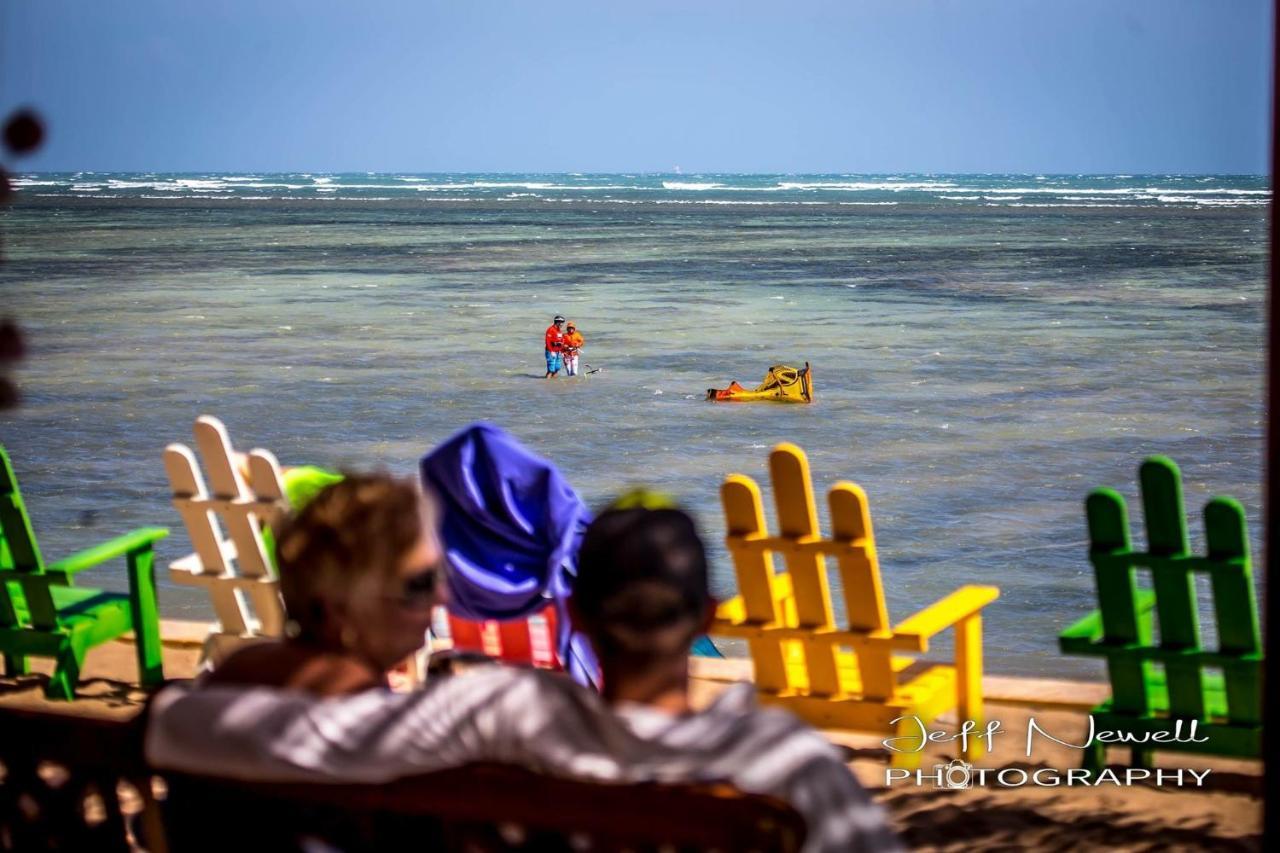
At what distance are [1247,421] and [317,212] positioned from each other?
199ft

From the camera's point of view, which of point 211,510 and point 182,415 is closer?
point 211,510

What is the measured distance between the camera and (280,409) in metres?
15.1

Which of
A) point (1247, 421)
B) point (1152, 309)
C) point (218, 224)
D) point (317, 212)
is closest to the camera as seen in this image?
point (1247, 421)

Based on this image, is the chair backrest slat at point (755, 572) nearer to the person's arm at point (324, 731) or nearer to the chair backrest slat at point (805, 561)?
the chair backrest slat at point (805, 561)

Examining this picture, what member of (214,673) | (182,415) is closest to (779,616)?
(214,673)

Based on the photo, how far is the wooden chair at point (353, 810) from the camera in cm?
199

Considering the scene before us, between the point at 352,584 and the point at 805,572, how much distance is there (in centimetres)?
308

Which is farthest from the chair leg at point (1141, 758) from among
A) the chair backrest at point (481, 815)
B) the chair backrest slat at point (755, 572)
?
the chair backrest at point (481, 815)

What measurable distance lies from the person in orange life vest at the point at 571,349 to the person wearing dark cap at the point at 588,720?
1429cm

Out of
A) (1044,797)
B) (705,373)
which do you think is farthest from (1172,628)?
(705,373)

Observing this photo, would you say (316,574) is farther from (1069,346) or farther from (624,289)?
(624,289)

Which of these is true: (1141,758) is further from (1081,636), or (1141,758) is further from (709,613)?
(709,613)

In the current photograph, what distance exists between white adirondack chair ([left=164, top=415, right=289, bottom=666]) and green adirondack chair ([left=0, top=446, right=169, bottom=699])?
0.54 ft

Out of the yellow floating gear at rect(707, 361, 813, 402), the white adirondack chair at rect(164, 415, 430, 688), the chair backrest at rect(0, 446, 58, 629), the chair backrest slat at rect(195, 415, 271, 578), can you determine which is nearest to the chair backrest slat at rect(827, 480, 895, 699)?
the white adirondack chair at rect(164, 415, 430, 688)
